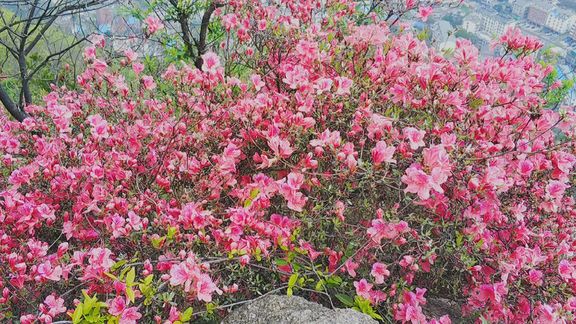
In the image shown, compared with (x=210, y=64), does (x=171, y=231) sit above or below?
below

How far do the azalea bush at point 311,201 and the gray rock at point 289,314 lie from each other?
11cm

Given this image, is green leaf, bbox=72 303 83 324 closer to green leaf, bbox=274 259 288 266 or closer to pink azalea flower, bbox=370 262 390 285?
green leaf, bbox=274 259 288 266

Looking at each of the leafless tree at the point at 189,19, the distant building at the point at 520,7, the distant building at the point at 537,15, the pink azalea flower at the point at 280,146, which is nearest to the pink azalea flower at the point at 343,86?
the pink azalea flower at the point at 280,146

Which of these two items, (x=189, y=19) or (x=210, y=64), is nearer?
(x=210, y=64)

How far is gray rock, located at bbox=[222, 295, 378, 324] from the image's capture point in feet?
6.57

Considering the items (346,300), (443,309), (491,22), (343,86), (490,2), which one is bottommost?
(443,309)

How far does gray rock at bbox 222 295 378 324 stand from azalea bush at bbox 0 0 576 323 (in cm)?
11

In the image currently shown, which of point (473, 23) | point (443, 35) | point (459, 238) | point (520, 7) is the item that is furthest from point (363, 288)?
point (520, 7)

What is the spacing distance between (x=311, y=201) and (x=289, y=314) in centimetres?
64

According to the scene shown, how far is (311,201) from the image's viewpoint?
8.29 ft

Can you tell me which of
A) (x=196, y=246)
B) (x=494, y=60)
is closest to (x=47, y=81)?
(x=196, y=246)

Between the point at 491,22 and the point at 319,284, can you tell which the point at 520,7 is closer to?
the point at 491,22

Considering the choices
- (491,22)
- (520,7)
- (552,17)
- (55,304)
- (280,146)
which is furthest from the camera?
(520,7)

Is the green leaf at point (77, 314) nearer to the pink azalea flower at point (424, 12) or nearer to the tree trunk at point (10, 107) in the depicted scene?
the tree trunk at point (10, 107)
